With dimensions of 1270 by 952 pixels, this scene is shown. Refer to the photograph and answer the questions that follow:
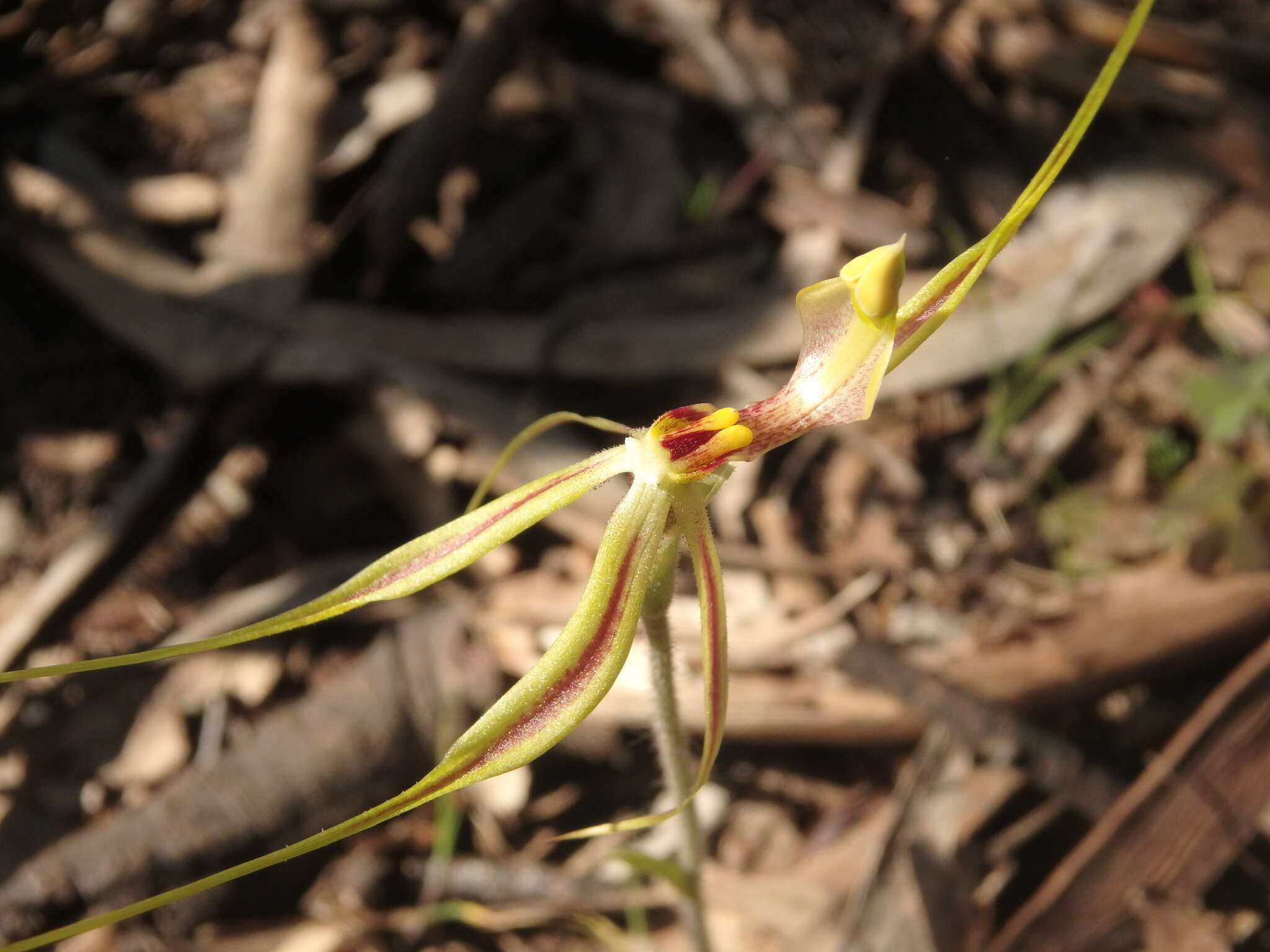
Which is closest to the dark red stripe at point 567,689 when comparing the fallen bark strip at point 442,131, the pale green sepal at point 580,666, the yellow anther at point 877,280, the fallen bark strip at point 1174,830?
the pale green sepal at point 580,666

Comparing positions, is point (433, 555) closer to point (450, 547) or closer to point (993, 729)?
point (450, 547)

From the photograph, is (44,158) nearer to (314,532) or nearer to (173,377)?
(173,377)

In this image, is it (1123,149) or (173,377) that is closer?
(173,377)

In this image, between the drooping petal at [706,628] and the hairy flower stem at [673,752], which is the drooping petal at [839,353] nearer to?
the drooping petal at [706,628]

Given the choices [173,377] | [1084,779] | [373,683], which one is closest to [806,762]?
[1084,779]

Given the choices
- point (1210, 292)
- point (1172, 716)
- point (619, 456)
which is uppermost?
point (619, 456)

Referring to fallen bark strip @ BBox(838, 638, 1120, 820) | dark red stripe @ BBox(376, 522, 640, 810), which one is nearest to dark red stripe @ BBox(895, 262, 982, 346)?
dark red stripe @ BBox(376, 522, 640, 810)

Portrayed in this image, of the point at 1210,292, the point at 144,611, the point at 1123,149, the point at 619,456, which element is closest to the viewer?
the point at 619,456
